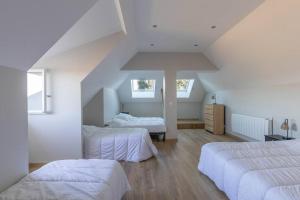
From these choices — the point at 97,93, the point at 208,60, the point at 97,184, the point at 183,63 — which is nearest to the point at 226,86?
the point at 208,60

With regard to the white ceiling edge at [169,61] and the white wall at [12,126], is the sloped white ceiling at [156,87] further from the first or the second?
the white wall at [12,126]

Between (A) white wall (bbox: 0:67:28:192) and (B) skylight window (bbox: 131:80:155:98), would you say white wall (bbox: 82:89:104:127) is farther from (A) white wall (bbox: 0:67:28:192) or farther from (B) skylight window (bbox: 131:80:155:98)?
(A) white wall (bbox: 0:67:28:192)

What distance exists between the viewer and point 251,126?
565 cm

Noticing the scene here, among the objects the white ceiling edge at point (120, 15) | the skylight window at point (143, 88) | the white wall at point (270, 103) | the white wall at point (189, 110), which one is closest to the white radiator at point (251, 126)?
the white wall at point (270, 103)

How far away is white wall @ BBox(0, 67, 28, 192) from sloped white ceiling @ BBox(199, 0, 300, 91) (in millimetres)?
3196

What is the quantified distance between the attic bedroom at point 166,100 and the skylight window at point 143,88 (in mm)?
1960

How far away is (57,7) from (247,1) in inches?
99.4

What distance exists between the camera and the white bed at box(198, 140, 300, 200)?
1993 millimetres

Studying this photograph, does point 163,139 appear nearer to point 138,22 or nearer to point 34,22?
point 138,22

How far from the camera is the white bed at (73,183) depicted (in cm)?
174

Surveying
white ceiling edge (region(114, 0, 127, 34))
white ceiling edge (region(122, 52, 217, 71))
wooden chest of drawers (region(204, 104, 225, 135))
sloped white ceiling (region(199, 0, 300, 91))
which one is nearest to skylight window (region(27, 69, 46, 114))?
white ceiling edge (region(114, 0, 127, 34))

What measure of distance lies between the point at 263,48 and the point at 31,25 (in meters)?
3.69

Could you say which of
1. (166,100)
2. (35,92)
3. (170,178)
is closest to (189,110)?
(166,100)

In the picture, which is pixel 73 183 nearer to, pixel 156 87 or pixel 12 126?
pixel 12 126
